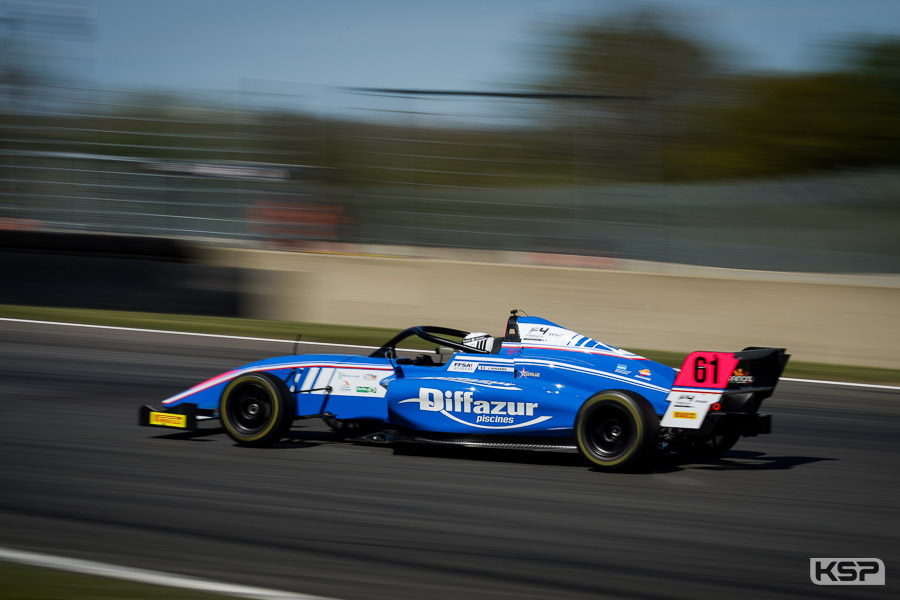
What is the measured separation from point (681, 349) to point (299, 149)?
7502 millimetres

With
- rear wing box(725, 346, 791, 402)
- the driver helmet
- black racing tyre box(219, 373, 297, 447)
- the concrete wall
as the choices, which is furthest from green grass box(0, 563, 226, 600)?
the concrete wall

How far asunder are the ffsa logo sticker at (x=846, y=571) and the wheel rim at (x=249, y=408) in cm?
420

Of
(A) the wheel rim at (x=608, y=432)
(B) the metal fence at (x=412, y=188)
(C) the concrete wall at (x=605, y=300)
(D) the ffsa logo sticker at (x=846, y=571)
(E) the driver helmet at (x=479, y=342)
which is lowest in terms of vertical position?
(D) the ffsa logo sticker at (x=846, y=571)

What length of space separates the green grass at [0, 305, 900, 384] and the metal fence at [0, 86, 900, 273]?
1686 millimetres

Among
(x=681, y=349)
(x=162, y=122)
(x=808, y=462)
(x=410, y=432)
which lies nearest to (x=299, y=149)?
(x=162, y=122)

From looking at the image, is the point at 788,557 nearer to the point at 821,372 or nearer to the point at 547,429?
the point at 547,429

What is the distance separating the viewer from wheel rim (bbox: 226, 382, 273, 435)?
7.55 m

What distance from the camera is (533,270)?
14.1 m

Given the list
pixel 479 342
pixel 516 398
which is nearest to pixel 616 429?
pixel 516 398

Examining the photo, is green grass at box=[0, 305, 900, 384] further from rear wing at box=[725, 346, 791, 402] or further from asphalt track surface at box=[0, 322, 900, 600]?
rear wing at box=[725, 346, 791, 402]

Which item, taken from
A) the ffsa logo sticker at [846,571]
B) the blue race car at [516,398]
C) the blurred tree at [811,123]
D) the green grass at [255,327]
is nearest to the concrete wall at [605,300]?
the green grass at [255,327]

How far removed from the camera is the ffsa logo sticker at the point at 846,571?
4.66 metres

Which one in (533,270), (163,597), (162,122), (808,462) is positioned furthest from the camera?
(162,122)

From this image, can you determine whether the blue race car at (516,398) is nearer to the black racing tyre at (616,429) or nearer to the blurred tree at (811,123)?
the black racing tyre at (616,429)
